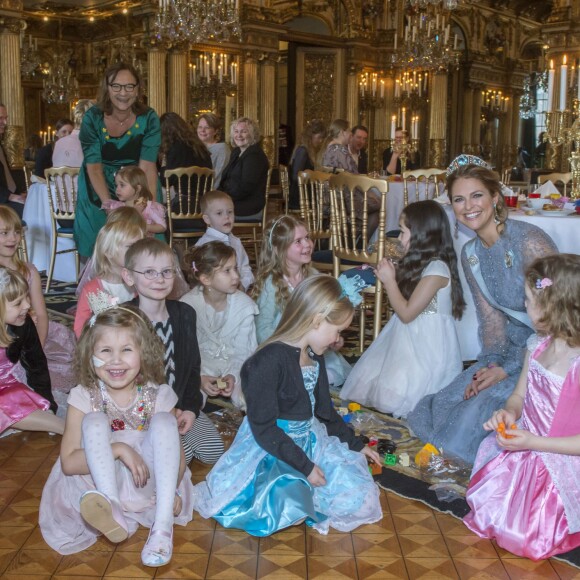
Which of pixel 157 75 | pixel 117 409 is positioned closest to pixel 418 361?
pixel 117 409

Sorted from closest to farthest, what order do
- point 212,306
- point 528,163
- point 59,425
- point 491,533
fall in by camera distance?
point 491,533
point 59,425
point 212,306
point 528,163

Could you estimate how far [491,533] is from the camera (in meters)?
2.27

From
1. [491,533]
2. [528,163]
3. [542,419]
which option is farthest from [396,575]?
[528,163]

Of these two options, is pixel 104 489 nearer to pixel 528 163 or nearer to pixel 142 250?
pixel 142 250

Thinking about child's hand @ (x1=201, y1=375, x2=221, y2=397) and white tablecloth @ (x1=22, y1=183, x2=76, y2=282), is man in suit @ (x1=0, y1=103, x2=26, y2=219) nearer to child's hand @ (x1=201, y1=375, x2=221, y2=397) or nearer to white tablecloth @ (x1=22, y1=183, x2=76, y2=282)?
white tablecloth @ (x1=22, y1=183, x2=76, y2=282)

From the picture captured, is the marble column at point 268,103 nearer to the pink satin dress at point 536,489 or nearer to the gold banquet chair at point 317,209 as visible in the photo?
the gold banquet chair at point 317,209

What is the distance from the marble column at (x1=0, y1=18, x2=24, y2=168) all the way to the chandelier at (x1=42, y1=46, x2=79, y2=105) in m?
3.92

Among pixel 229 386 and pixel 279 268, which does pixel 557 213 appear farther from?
pixel 229 386

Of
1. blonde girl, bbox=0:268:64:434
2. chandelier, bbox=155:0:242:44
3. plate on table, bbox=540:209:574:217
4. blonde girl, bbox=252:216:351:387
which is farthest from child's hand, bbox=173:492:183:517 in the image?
chandelier, bbox=155:0:242:44

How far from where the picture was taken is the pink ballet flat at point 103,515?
79.0 inches

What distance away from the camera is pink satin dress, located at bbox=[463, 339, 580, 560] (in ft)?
7.17

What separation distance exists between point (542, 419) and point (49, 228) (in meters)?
5.31

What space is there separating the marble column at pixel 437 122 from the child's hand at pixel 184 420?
35.4 ft

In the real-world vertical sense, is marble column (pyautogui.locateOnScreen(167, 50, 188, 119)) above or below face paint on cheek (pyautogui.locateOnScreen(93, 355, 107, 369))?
above
